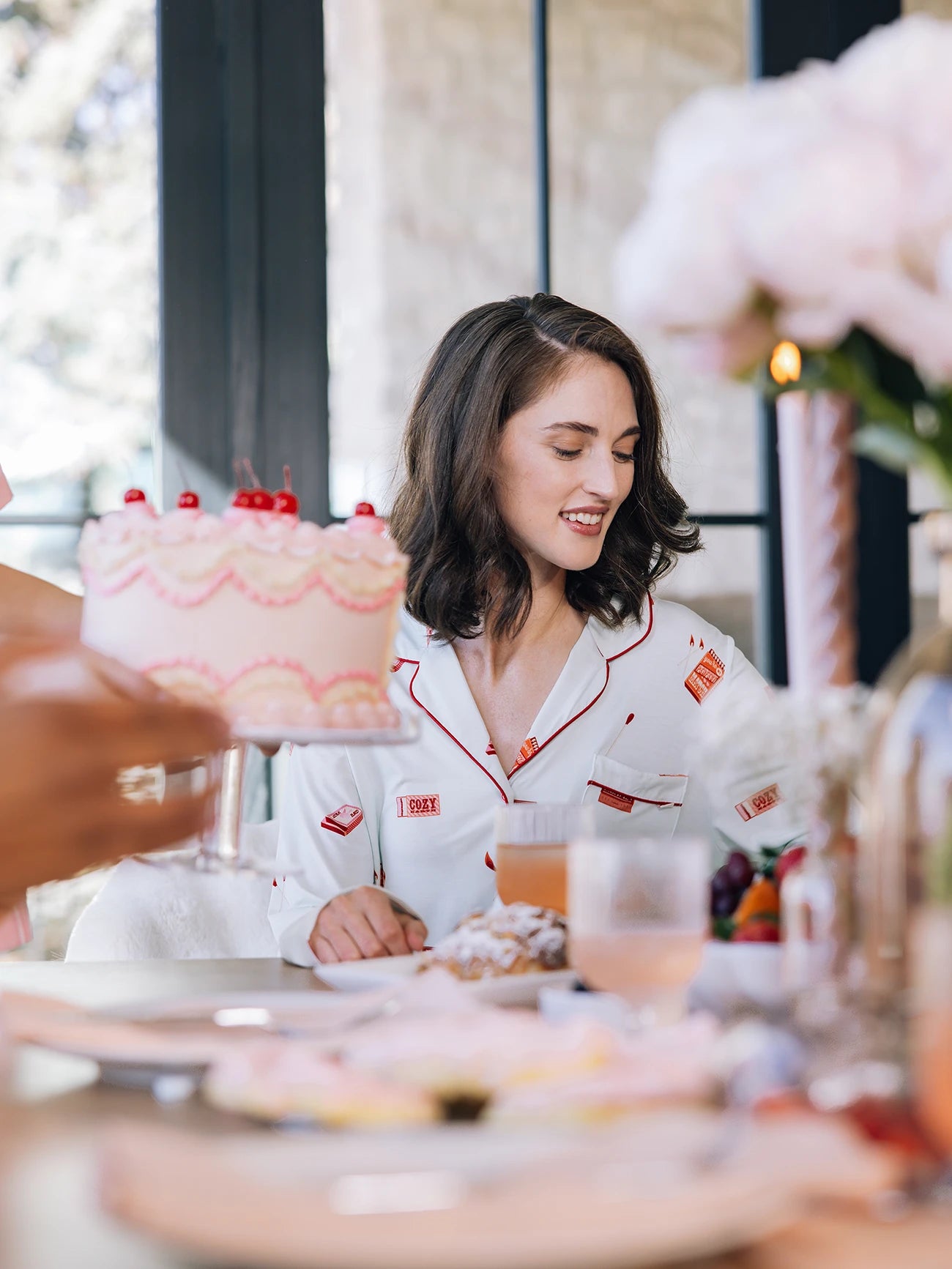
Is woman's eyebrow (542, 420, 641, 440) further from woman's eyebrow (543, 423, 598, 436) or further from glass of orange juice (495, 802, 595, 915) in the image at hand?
glass of orange juice (495, 802, 595, 915)

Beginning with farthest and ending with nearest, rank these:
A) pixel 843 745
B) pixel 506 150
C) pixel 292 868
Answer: pixel 506 150 < pixel 292 868 < pixel 843 745

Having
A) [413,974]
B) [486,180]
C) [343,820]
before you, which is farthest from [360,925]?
[486,180]

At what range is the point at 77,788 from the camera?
33.1 inches

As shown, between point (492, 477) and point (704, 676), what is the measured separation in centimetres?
42

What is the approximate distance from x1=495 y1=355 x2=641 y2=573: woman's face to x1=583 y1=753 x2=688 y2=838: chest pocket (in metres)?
0.29

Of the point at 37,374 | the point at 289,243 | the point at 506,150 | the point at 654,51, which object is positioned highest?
the point at 654,51

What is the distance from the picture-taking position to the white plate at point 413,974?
980 millimetres

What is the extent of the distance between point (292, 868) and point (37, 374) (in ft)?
4.24

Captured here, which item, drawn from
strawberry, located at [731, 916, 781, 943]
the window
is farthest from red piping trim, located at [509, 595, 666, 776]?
the window

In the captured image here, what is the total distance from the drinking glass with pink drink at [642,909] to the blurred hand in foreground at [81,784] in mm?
241

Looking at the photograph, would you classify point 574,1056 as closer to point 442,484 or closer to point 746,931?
point 746,931

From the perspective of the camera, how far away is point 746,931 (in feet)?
3.31

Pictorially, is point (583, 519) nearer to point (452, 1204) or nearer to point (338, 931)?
point (338, 931)

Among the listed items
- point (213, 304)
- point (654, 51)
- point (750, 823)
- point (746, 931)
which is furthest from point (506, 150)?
point (746, 931)
